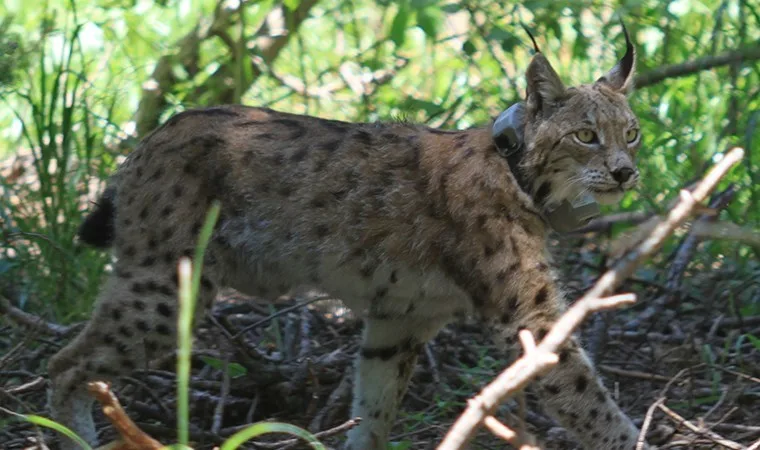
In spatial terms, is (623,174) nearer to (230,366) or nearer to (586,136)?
(586,136)

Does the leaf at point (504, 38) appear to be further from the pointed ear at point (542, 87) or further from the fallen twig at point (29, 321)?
the fallen twig at point (29, 321)

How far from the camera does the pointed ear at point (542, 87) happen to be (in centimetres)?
472

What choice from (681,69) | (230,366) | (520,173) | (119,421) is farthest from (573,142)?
(119,421)

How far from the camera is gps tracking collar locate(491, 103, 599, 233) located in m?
4.64

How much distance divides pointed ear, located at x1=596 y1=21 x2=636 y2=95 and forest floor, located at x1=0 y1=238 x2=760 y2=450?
1.06 meters

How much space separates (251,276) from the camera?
4.92m

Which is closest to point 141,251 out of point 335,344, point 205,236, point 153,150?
point 153,150

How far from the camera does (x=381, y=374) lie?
505 cm

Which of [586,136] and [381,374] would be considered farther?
[381,374]

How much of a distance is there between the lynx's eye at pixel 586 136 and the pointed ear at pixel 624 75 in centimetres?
41

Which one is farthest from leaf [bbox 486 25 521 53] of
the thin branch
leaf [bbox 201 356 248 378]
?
leaf [bbox 201 356 248 378]

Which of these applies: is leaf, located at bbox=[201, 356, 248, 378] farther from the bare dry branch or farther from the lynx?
the bare dry branch

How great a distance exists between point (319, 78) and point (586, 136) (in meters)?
3.07

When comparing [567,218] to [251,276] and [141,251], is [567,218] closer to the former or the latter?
[251,276]
